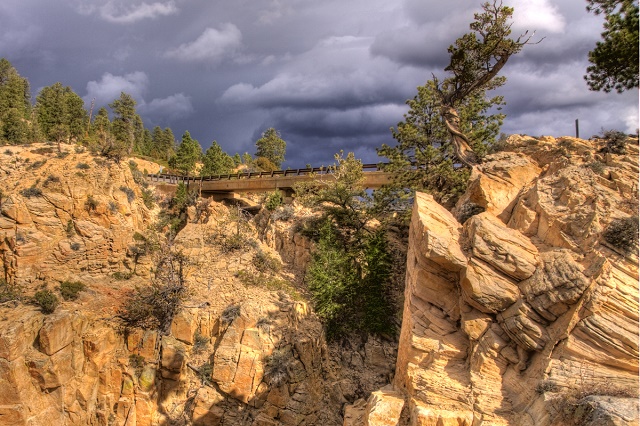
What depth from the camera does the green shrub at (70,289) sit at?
2319cm

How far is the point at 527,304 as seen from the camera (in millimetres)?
12461

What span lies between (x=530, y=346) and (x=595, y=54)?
13292mm

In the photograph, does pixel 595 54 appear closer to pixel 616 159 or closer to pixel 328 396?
pixel 616 159

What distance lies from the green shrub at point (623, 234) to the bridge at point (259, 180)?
1949 cm

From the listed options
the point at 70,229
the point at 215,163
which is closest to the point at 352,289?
the point at 70,229

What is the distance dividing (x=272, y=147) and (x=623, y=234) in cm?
6133

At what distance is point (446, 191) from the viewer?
907 inches

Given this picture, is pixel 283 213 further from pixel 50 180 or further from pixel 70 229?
pixel 50 180

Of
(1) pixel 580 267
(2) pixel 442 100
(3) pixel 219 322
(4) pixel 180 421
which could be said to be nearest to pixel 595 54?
(2) pixel 442 100

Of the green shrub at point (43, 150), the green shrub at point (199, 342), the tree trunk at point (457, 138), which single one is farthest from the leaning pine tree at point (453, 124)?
the green shrub at point (43, 150)

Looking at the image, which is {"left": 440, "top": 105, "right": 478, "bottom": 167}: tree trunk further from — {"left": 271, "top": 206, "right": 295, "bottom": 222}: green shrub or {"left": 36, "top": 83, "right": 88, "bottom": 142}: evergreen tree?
{"left": 36, "top": 83, "right": 88, "bottom": 142}: evergreen tree

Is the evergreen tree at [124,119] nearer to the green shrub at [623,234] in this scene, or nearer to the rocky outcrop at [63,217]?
the rocky outcrop at [63,217]

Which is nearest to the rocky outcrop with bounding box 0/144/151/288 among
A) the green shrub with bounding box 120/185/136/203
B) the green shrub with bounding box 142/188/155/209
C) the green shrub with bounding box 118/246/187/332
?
the green shrub with bounding box 120/185/136/203

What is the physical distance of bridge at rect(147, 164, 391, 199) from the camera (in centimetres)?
3194
